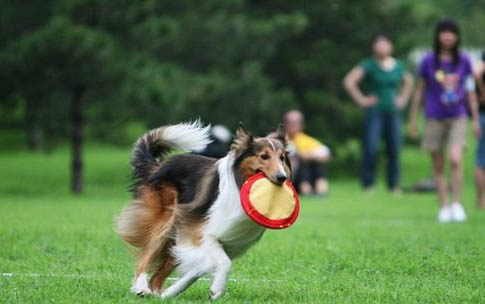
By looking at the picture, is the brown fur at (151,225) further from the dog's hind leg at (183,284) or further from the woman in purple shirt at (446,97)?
the woman in purple shirt at (446,97)

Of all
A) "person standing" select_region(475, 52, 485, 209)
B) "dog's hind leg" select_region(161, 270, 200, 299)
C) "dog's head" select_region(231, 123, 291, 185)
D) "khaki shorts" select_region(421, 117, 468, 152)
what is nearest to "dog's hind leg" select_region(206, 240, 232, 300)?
"dog's hind leg" select_region(161, 270, 200, 299)

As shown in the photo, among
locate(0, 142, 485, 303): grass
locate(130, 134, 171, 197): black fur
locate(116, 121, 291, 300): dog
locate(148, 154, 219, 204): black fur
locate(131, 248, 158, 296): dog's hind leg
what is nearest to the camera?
locate(116, 121, 291, 300): dog

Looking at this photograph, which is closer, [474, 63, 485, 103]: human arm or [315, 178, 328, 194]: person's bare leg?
[474, 63, 485, 103]: human arm

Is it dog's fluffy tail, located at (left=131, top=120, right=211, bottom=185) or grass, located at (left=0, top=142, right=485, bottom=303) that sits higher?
dog's fluffy tail, located at (left=131, top=120, right=211, bottom=185)

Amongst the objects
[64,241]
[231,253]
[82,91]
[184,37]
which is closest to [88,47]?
[82,91]

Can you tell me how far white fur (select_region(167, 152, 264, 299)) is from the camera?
644cm

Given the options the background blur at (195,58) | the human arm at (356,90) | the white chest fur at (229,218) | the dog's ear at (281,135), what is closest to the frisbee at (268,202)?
the white chest fur at (229,218)

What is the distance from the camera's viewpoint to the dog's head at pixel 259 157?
6.39 metres

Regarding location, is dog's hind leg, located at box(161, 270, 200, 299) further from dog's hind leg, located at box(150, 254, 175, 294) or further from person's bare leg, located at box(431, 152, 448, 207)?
person's bare leg, located at box(431, 152, 448, 207)

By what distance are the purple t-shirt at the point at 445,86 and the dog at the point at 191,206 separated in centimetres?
574

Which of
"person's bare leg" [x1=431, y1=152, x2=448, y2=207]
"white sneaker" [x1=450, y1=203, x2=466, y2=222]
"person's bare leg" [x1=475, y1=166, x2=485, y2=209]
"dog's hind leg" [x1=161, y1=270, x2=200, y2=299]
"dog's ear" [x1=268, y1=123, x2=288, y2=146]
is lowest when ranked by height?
"person's bare leg" [x1=475, y1=166, x2=485, y2=209]

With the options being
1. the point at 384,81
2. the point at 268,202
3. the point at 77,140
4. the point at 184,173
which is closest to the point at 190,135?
the point at 184,173

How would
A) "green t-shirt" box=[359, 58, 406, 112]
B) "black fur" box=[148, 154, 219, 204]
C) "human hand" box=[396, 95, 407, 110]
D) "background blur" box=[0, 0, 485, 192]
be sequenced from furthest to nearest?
"background blur" box=[0, 0, 485, 192], "green t-shirt" box=[359, 58, 406, 112], "human hand" box=[396, 95, 407, 110], "black fur" box=[148, 154, 219, 204]

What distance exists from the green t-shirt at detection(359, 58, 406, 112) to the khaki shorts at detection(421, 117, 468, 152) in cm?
554
